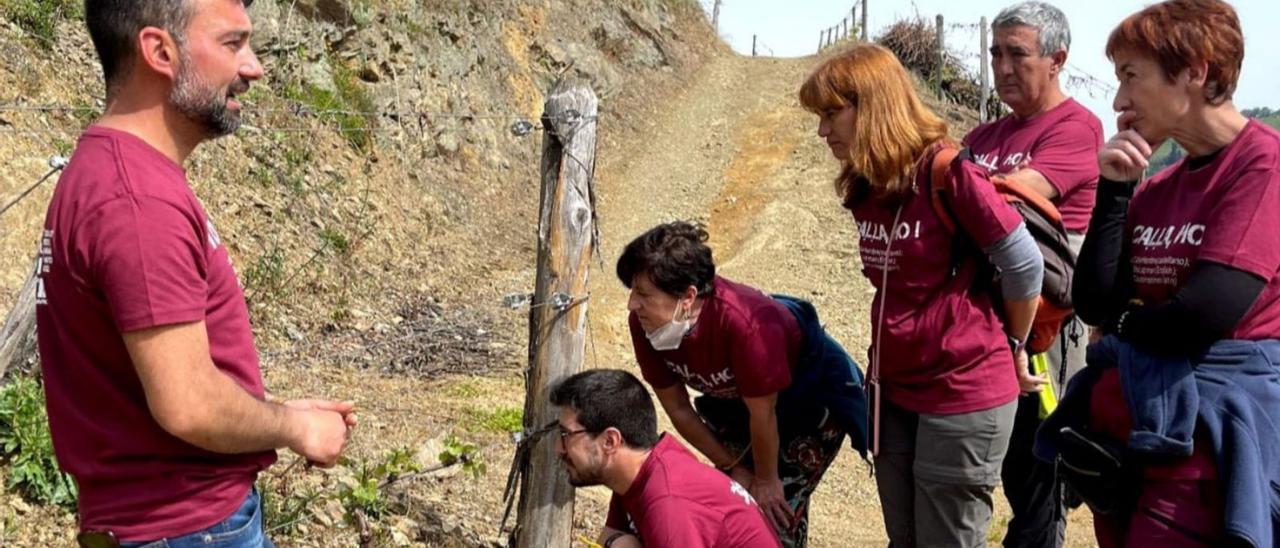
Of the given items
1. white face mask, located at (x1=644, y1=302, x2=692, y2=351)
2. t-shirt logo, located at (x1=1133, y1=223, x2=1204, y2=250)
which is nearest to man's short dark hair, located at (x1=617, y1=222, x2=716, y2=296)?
white face mask, located at (x1=644, y1=302, x2=692, y2=351)

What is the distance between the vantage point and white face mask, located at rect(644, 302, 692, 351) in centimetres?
349

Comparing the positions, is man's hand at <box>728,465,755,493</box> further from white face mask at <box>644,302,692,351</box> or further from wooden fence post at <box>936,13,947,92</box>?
wooden fence post at <box>936,13,947,92</box>

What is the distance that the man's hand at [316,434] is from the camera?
2115mm

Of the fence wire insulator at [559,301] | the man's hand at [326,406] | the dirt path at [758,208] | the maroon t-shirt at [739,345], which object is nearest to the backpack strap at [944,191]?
the maroon t-shirt at [739,345]

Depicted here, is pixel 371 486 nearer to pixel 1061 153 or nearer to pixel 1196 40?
pixel 1061 153

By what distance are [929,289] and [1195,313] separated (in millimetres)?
978

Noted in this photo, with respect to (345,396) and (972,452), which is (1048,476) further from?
(345,396)

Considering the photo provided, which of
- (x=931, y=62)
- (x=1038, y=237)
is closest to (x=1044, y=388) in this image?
(x=1038, y=237)

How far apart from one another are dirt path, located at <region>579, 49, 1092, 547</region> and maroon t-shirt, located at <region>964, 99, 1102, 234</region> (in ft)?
9.07

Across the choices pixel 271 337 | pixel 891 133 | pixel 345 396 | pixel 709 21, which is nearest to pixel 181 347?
pixel 891 133

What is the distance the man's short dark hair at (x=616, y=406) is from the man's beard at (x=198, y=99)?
1.50 meters

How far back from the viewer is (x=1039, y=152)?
355 cm

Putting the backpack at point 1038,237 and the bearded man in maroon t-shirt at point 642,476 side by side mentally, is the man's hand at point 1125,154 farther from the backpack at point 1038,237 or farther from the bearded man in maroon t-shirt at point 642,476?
the bearded man in maroon t-shirt at point 642,476

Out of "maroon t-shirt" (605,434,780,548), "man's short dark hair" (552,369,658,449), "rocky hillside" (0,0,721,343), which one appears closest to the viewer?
"maroon t-shirt" (605,434,780,548)
